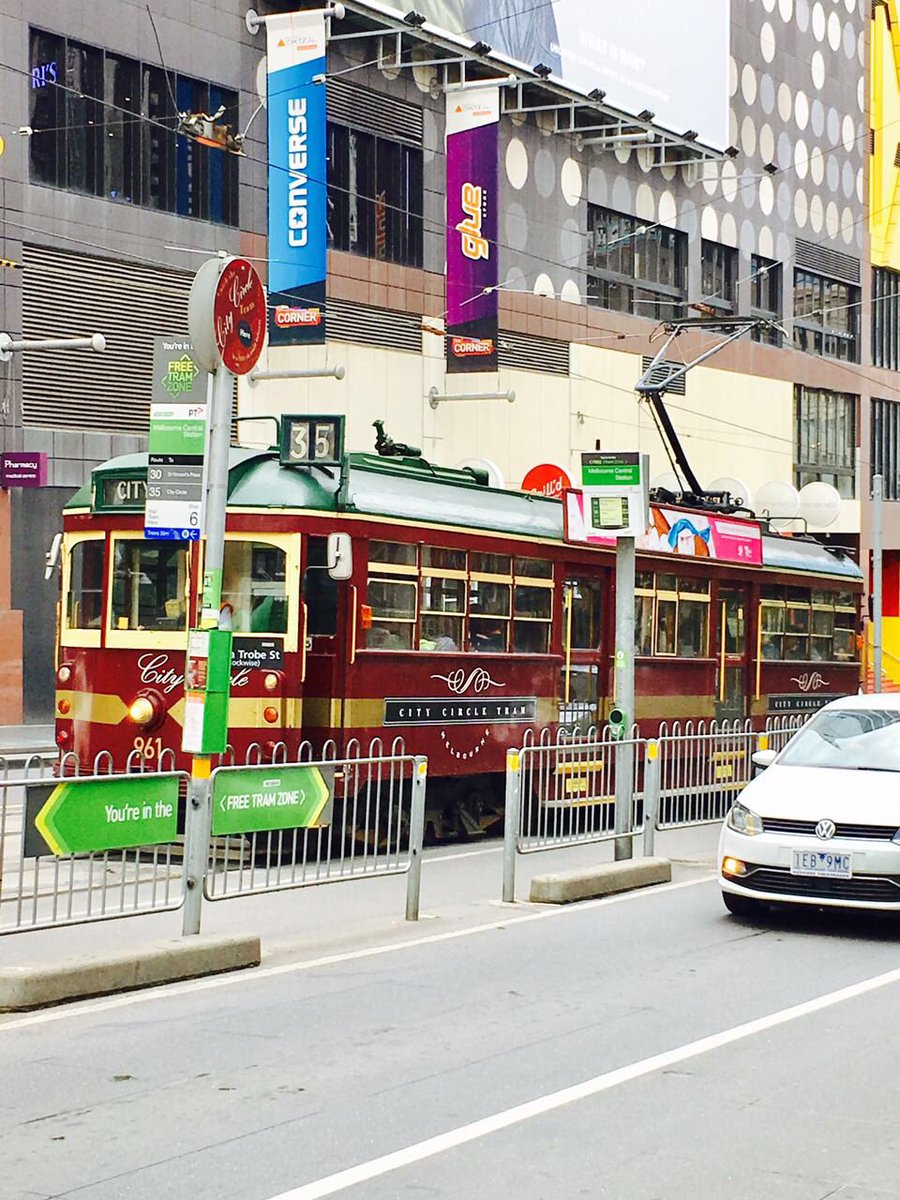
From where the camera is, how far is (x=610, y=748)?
53.5 feet

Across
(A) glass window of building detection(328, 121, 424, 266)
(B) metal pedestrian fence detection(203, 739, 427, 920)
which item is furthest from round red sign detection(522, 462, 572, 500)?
(B) metal pedestrian fence detection(203, 739, 427, 920)

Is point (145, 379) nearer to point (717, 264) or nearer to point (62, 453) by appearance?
point (62, 453)

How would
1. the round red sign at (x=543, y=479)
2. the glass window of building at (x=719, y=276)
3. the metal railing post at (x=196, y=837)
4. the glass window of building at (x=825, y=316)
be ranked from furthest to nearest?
the glass window of building at (x=825, y=316) < the glass window of building at (x=719, y=276) < the round red sign at (x=543, y=479) < the metal railing post at (x=196, y=837)

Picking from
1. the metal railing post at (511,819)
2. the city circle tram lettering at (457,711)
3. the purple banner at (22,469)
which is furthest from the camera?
the purple banner at (22,469)

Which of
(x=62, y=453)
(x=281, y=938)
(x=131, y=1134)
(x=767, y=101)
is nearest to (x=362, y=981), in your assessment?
(x=281, y=938)

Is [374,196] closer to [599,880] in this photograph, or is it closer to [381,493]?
[381,493]

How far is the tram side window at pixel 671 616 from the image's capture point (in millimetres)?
21156

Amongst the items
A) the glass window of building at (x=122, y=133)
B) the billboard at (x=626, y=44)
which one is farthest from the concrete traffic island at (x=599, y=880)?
the billboard at (x=626, y=44)

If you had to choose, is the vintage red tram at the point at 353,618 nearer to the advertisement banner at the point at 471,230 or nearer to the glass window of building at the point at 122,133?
the glass window of building at the point at 122,133

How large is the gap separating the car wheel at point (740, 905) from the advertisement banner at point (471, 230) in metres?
23.9

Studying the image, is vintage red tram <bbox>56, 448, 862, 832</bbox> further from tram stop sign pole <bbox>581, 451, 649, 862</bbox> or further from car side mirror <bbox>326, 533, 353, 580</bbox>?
tram stop sign pole <bbox>581, 451, 649, 862</bbox>

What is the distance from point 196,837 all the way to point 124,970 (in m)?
1.17

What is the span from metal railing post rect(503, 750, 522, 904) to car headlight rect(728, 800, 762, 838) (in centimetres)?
166

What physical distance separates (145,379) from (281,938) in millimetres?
21907
